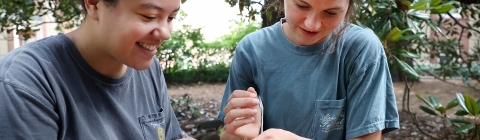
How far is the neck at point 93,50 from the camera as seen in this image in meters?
1.33

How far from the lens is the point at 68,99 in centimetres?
124

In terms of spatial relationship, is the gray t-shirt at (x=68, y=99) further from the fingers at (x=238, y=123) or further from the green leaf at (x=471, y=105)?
the green leaf at (x=471, y=105)

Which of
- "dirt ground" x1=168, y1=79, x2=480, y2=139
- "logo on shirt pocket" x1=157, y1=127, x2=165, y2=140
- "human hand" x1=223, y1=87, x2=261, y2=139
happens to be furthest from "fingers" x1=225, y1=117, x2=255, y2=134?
"dirt ground" x1=168, y1=79, x2=480, y2=139

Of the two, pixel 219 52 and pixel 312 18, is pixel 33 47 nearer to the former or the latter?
pixel 312 18

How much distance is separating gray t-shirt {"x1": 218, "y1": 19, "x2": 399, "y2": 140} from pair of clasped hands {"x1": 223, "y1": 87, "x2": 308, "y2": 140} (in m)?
0.12

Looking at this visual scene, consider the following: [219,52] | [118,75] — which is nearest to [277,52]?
[118,75]

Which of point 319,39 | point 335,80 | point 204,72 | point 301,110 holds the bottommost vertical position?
point 204,72

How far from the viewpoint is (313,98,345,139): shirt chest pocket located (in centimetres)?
153

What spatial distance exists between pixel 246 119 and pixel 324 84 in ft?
0.96

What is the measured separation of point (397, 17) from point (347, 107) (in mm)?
1006

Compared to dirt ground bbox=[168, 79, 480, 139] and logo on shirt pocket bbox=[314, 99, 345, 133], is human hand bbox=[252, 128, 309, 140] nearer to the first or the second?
logo on shirt pocket bbox=[314, 99, 345, 133]

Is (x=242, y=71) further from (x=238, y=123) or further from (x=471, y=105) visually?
(x=471, y=105)

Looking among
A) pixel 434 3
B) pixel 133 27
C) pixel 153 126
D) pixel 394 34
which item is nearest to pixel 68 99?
pixel 133 27

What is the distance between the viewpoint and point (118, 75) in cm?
144
